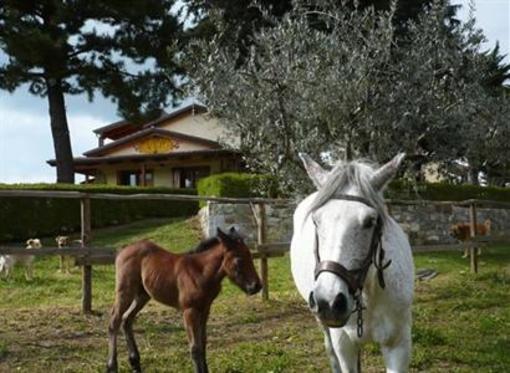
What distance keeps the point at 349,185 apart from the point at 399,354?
3.46 feet

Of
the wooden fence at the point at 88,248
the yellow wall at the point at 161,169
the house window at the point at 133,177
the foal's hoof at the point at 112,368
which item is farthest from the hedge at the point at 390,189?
the house window at the point at 133,177

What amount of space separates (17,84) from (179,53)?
12.4 m

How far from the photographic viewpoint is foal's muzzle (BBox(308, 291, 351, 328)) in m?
2.72

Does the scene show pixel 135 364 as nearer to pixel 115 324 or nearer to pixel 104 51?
pixel 115 324

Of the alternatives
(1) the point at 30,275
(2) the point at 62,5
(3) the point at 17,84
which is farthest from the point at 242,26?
(1) the point at 30,275

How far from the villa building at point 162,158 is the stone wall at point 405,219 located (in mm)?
11115

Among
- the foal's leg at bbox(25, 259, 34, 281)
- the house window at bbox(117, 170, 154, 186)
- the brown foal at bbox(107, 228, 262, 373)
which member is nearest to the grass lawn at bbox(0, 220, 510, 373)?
the foal's leg at bbox(25, 259, 34, 281)

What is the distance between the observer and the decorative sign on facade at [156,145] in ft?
96.9

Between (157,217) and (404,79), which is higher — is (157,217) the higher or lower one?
the lower one

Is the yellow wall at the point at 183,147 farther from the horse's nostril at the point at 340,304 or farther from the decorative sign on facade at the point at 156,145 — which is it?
the horse's nostril at the point at 340,304

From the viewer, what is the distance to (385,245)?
11.9ft

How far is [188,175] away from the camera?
30.6m

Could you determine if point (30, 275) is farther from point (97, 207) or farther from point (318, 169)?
point (318, 169)

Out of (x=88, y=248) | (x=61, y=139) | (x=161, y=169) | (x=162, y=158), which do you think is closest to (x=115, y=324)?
(x=88, y=248)
